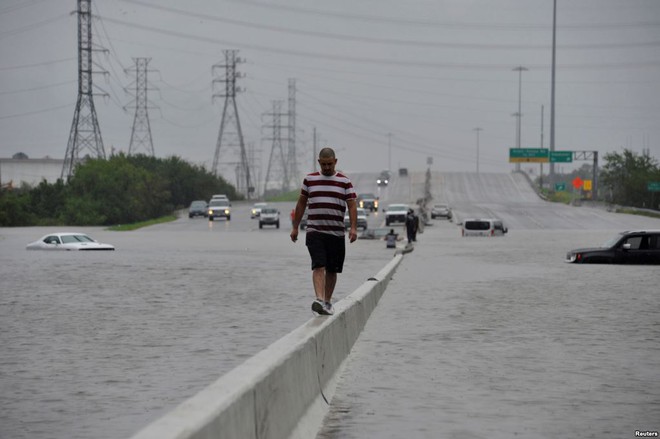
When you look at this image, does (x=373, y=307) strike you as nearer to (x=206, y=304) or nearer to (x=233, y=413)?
(x=206, y=304)

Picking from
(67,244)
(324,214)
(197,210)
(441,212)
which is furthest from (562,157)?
(324,214)

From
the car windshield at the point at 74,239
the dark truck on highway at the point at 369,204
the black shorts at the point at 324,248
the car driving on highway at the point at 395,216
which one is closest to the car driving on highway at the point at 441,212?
the dark truck on highway at the point at 369,204

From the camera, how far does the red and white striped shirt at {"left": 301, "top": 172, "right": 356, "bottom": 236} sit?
42.1 feet

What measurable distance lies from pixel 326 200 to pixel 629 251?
24731mm

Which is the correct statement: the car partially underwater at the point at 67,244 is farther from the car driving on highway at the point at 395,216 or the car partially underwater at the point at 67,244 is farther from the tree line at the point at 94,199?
the tree line at the point at 94,199

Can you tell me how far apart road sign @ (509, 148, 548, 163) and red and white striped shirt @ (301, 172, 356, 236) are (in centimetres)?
12694

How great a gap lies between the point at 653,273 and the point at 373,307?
13.6 m

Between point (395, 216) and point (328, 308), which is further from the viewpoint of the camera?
point (395, 216)

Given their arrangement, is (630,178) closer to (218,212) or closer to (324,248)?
(218,212)

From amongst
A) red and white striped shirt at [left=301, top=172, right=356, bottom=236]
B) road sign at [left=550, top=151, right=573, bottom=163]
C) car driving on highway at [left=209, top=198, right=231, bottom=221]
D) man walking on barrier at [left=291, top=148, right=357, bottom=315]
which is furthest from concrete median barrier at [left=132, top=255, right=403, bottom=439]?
road sign at [left=550, top=151, right=573, bottom=163]

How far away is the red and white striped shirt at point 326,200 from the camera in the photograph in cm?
1282

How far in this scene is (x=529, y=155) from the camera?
139 metres

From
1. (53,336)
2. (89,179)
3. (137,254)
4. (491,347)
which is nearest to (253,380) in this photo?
(491,347)

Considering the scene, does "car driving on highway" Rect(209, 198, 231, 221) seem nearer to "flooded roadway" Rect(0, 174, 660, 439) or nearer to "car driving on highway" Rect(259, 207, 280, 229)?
"car driving on highway" Rect(259, 207, 280, 229)
